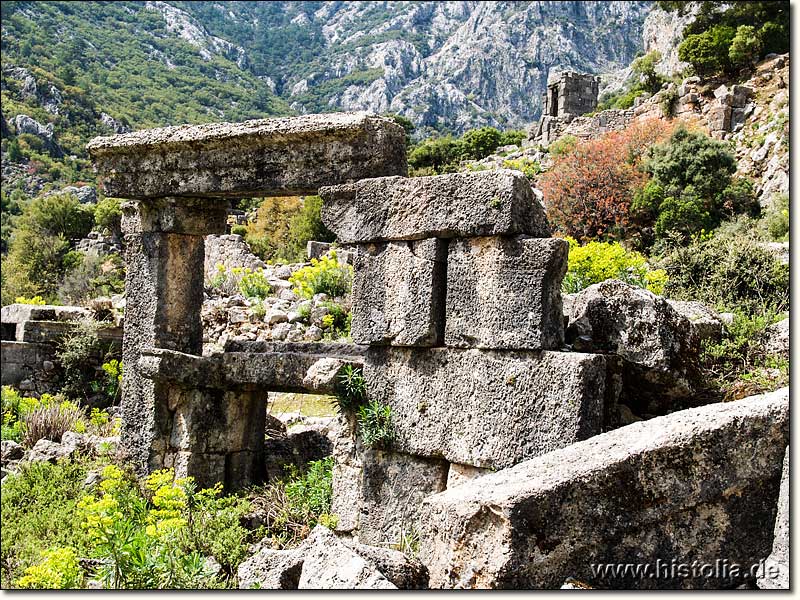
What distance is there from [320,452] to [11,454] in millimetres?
3776

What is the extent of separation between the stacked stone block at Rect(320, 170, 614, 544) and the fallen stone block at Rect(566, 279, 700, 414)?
33 centimetres

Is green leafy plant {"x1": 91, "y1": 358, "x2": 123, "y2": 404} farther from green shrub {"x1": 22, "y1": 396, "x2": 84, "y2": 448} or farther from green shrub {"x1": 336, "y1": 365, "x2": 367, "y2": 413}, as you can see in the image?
green shrub {"x1": 336, "y1": 365, "x2": 367, "y2": 413}

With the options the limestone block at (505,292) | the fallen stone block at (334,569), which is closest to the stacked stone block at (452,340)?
the limestone block at (505,292)

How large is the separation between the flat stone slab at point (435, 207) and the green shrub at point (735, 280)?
92.8 inches

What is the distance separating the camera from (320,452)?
27.7 ft

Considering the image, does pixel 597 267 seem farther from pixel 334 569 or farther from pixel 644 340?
pixel 334 569

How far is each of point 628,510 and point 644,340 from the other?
1820 millimetres

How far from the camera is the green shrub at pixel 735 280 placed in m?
7.05

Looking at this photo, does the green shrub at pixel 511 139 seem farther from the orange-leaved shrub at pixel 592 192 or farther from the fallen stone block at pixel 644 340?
the fallen stone block at pixel 644 340

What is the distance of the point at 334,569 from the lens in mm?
4180

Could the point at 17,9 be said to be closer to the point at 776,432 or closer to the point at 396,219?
the point at 396,219

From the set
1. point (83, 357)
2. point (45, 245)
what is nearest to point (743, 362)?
point (83, 357)

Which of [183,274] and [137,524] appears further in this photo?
[183,274]

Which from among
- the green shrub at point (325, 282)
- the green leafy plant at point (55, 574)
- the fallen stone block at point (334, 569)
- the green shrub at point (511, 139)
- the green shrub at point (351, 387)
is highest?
the green shrub at point (511, 139)
